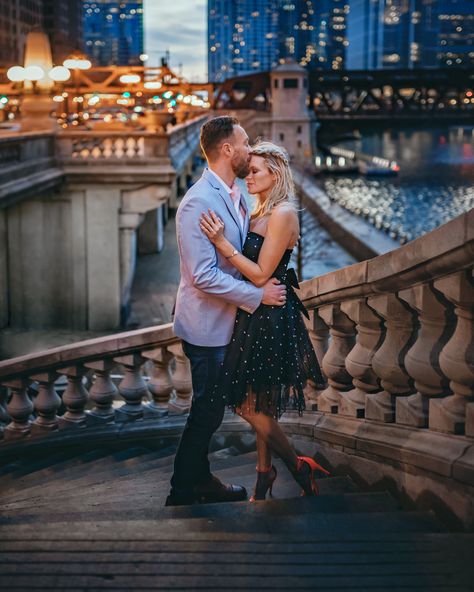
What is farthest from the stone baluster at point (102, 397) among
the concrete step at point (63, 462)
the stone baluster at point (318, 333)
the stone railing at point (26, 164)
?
the stone railing at point (26, 164)

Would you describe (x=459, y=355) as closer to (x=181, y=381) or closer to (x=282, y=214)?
(x=282, y=214)

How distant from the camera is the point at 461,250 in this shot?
354 centimetres

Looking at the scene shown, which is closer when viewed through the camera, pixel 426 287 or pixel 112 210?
pixel 426 287

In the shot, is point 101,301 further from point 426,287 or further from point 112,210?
point 426,287

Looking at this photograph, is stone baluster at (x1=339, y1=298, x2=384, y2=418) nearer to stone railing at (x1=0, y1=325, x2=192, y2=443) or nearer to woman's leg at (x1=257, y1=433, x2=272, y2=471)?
woman's leg at (x1=257, y1=433, x2=272, y2=471)

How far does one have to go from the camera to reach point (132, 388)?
6.73m

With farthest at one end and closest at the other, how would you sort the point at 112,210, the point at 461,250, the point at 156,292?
the point at 156,292
the point at 112,210
the point at 461,250

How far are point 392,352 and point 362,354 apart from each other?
14.4 inches

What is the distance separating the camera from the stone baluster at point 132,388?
6570mm

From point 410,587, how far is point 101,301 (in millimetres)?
18589

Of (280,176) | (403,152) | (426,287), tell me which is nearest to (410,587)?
(426,287)

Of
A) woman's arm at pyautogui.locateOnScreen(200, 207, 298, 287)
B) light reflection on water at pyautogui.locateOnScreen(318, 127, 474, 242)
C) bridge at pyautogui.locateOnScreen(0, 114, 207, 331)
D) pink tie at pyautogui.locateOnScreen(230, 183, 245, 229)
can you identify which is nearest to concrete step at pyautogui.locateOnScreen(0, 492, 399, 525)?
woman's arm at pyautogui.locateOnScreen(200, 207, 298, 287)

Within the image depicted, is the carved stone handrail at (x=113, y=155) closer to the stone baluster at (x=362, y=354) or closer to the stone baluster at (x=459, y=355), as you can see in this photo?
the stone baluster at (x=362, y=354)

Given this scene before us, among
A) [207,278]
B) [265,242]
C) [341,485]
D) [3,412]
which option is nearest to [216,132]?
[265,242]
